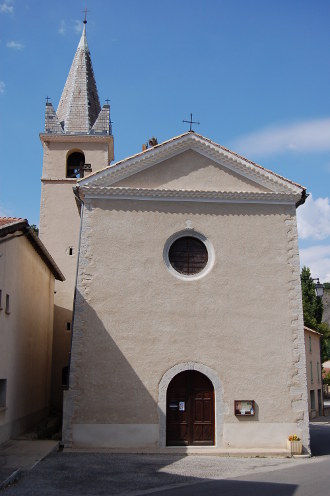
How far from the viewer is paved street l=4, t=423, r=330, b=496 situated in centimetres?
943

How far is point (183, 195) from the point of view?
15.5 metres

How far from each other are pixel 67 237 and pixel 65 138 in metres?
4.52

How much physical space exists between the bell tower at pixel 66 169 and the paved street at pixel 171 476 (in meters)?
9.92

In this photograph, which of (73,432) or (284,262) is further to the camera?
(284,262)

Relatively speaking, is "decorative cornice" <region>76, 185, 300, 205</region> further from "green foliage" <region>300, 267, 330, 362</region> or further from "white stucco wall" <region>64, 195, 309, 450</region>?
"green foliage" <region>300, 267, 330, 362</region>

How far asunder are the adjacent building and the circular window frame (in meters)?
3.80

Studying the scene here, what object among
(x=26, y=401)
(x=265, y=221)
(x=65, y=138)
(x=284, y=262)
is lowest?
(x=26, y=401)

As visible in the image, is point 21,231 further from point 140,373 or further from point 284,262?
point 284,262

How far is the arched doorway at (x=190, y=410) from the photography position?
47.2 feet

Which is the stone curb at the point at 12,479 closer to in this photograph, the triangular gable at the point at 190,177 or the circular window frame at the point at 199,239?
the circular window frame at the point at 199,239

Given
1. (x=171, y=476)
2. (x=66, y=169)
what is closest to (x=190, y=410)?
(x=171, y=476)

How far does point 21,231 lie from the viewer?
583 inches

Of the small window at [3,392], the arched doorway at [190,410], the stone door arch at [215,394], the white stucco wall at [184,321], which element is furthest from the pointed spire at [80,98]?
the arched doorway at [190,410]

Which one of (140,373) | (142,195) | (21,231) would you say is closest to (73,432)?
(140,373)
